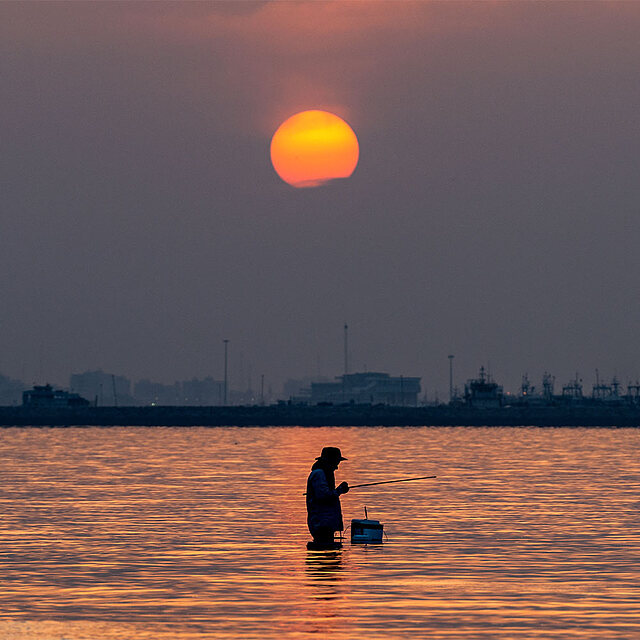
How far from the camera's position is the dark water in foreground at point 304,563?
21.3 meters

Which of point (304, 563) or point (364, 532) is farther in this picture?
point (364, 532)

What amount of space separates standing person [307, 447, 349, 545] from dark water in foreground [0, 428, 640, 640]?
71 centimetres

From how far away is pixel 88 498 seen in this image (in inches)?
1960

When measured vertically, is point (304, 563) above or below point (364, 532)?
below

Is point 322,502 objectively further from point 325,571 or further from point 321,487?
point 325,571

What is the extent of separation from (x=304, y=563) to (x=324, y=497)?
6.16ft

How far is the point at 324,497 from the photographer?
30609 mm

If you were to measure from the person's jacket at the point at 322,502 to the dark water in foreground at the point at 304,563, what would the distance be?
2.51 feet

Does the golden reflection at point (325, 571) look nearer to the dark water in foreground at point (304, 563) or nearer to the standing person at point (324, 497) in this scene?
the dark water in foreground at point (304, 563)

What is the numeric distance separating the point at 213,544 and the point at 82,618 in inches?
470

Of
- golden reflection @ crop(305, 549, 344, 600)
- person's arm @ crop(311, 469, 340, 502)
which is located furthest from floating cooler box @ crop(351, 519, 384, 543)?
person's arm @ crop(311, 469, 340, 502)

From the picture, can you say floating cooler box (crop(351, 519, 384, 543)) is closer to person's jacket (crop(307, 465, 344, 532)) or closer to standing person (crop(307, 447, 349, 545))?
standing person (crop(307, 447, 349, 545))

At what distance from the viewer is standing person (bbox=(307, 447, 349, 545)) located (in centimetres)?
3027

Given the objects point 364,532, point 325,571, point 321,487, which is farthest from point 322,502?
point 325,571
